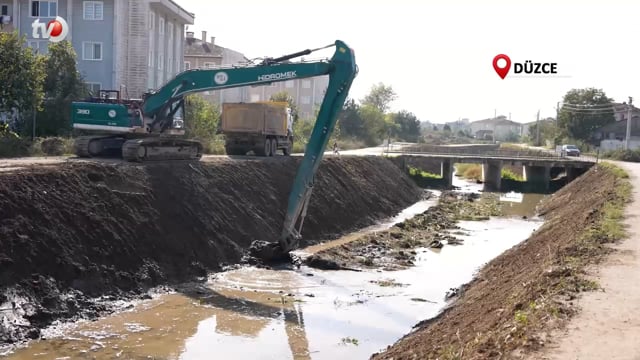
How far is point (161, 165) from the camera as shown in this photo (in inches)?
834

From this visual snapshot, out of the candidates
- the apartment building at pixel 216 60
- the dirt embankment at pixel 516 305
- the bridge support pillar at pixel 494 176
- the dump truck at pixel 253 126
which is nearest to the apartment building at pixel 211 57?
the apartment building at pixel 216 60

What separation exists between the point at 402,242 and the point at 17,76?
17.2 m

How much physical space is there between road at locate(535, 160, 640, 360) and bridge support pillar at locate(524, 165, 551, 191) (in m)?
43.2

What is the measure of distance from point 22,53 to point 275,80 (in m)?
14.1

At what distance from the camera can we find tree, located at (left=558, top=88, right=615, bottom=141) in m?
85.8

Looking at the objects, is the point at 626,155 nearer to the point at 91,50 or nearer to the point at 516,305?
the point at 91,50

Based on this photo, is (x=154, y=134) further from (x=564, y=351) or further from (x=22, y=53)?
(x=564, y=351)

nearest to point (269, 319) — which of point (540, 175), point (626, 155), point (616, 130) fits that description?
point (540, 175)

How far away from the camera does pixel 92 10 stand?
1692 inches

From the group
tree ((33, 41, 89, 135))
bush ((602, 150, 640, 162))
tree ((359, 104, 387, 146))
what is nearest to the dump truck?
tree ((33, 41, 89, 135))

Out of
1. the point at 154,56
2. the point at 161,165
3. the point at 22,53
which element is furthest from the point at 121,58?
the point at 161,165

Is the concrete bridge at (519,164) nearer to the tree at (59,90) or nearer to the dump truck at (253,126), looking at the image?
the dump truck at (253,126)

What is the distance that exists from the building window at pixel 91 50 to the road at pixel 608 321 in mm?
36953

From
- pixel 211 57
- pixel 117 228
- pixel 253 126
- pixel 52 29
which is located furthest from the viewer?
pixel 211 57
